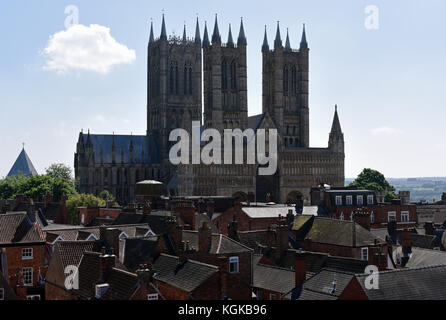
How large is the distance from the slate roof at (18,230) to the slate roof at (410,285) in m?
26.6

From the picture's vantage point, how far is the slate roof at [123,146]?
471 feet

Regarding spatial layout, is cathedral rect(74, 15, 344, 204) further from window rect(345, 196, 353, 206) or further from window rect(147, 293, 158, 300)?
window rect(147, 293, 158, 300)

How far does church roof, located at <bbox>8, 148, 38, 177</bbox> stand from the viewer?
545ft

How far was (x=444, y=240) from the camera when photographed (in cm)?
5462

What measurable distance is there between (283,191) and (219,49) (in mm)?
32107

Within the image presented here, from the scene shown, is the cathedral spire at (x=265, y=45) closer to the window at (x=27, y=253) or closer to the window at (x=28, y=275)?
the window at (x=27, y=253)

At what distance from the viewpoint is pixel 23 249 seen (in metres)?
45.3

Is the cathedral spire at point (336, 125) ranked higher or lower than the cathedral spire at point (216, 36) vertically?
lower

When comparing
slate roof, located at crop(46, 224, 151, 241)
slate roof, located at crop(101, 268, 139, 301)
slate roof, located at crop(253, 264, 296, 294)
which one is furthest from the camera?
slate roof, located at crop(46, 224, 151, 241)

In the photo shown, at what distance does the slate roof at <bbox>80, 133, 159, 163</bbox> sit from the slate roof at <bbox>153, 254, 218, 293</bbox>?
355 feet

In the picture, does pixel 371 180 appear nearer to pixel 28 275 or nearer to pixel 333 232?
pixel 333 232

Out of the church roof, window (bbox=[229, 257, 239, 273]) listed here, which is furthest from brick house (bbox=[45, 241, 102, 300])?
the church roof

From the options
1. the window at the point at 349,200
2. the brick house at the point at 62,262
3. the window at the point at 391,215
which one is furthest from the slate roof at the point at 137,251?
the window at the point at 391,215
